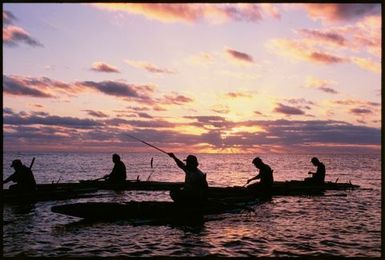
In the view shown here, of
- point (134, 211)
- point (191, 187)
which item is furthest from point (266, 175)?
point (134, 211)

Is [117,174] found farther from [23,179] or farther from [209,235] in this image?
[209,235]

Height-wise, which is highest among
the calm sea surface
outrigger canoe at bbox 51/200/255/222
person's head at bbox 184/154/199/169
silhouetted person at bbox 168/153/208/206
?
person's head at bbox 184/154/199/169

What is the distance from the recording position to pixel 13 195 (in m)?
17.4

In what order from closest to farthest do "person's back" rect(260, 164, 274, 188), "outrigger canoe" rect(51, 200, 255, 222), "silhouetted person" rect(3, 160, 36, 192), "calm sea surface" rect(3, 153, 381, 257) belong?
"calm sea surface" rect(3, 153, 381, 257), "outrigger canoe" rect(51, 200, 255, 222), "silhouetted person" rect(3, 160, 36, 192), "person's back" rect(260, 164, 274, 188)

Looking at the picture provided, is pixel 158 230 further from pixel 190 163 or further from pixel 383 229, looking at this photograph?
pixel 383 229

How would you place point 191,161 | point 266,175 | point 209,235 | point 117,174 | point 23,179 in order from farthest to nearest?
point 117,174 → point 266,175 → point 23,179 → point 191,161 → point 209,235

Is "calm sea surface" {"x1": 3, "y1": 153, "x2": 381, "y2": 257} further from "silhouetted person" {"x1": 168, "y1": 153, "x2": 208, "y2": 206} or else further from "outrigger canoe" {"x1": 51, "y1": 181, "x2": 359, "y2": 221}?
"silhouetted person" {"x1": 168, "y1": 153, "x2": 208, "y2": 206}

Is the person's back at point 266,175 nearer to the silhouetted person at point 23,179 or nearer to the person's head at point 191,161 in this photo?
the person's head at point 191,161

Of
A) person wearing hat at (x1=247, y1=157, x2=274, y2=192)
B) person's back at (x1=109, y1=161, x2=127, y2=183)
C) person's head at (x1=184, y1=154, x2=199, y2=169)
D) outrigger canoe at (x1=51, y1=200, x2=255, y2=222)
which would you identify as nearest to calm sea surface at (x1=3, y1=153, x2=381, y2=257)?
outrigger canoe at (x1=51, y1=200, x2=255, y2=222)

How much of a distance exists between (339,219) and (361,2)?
11107 mm

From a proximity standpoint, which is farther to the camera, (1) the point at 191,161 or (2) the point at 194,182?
(2) the point at 194,182

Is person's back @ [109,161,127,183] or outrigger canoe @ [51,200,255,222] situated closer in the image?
outrigger canoe @ [51,200,255,222]

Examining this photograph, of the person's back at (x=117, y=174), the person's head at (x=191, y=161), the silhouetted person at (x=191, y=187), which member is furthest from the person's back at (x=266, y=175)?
the person's back at (x=117, y=174)

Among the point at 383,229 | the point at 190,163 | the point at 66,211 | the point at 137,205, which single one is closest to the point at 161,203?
the point at 137,205
